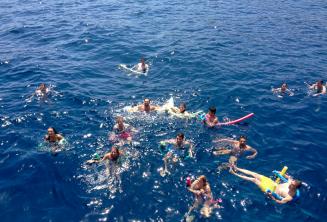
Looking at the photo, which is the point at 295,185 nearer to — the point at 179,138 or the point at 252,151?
the point at 252,151

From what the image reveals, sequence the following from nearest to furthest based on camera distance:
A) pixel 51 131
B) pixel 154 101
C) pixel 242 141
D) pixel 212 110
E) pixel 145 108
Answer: pixel 242 141
pixel 51 131
pixel 212 110
pixel 145 108
pixel 154 101

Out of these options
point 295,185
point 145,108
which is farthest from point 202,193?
point 145,108

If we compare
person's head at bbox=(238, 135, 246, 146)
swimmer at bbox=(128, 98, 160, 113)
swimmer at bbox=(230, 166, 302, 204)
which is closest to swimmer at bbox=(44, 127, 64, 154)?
swimmer at bbox=(128, 98, 160, 113)

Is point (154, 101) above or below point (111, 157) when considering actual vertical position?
below

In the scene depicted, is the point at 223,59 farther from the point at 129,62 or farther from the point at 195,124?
the point at 195,124

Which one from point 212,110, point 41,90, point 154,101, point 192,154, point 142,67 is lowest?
point 192,154

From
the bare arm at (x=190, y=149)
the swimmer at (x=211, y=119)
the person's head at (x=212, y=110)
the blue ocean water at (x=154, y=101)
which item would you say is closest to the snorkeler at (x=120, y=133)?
the blue ocean water at (x=154, y=101)

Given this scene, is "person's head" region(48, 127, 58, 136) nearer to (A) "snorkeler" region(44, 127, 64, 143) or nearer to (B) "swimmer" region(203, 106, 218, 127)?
(A) "snorkeler" region(44, 127, 64, 143)

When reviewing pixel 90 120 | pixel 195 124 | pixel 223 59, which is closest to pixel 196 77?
pixel 223 59

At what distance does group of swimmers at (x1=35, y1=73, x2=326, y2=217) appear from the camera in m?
13.7

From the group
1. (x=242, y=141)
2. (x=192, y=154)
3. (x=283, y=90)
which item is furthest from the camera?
(x=283, y=90)

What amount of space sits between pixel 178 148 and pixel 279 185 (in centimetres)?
511

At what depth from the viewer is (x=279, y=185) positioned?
14.5m

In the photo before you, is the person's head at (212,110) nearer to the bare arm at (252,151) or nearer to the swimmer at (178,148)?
the swimmer at (178,148)
